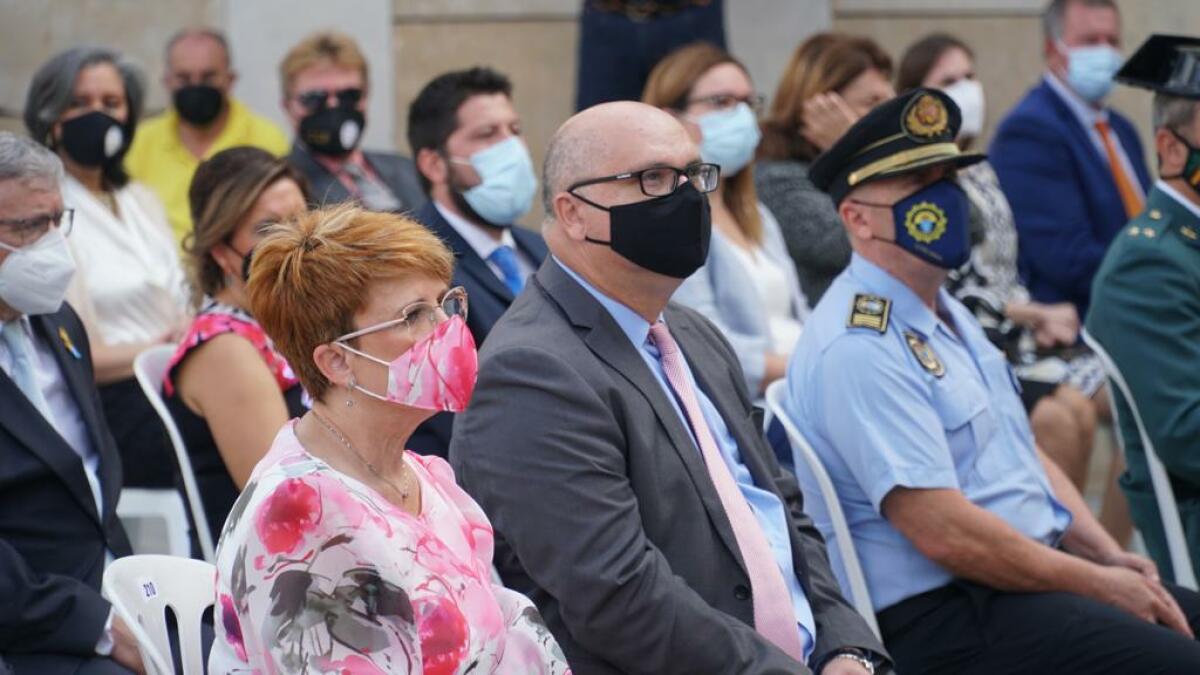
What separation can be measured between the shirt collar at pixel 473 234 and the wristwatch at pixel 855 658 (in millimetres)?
1833

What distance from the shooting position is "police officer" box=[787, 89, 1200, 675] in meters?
4.05

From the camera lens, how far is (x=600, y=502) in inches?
130

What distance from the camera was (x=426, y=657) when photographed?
9.58ft

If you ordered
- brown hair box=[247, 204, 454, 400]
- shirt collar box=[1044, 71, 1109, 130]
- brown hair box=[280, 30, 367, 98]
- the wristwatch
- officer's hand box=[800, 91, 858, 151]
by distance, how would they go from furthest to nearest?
shirt collar box=[1044, 71, 1109, 130], brown hair box=[280, 30, 367, 98], officer's hand box=[800, 91, 858, 151], the wristwatch, brown hair box=[247, 204, 454, 400]

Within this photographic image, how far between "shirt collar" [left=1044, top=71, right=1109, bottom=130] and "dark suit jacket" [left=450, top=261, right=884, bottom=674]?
12.9 ft

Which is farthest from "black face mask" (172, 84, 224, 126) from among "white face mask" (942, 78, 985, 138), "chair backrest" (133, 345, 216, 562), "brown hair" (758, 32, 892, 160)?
"white face mask" (942, 78, 985, 138)

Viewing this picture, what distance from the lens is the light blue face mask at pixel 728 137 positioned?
591 cm

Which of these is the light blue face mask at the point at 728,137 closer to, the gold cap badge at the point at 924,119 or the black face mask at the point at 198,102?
the gold cap badge at the point at 924,119

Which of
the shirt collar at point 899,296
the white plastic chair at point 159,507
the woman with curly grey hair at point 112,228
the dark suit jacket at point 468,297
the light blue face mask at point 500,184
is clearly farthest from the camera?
the woman with curly grey hair at point 112,228

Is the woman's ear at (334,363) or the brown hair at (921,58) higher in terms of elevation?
the woman's ear at (334,363)

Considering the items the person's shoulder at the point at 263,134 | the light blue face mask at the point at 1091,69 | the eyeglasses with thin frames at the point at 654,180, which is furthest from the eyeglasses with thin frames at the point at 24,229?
the light blue face mask at the point at 1091,69

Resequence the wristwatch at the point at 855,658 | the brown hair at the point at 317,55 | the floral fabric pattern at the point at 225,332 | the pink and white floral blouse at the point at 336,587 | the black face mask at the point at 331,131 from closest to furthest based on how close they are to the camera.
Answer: the pink and white floral blouse at the point at 336,587
the wristwatch at the point at 855,658
the floral fabric pattern at the point at 225,332
the black face mask at the point at 331,131
the brown hair at the point at 317,55

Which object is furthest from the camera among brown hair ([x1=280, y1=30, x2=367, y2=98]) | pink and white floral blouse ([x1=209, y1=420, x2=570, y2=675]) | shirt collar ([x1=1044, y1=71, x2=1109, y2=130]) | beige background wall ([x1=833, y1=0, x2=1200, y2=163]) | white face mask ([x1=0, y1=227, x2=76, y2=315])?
beige background wall ([x1=833, y1=0, x2=1200, y2=163])

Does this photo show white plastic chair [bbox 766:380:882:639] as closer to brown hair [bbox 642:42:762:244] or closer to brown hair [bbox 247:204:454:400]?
brown hair [bbox 247:204:454:400]
